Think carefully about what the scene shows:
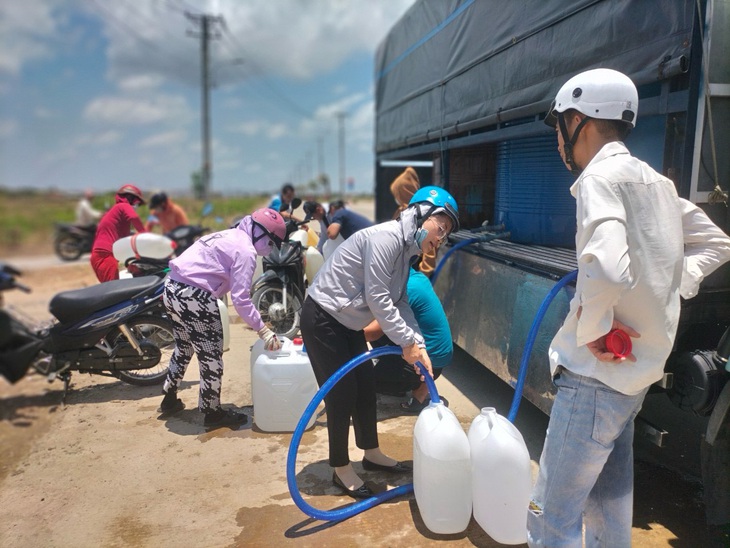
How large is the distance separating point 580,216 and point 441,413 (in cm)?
132

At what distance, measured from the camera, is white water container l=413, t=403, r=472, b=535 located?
258 centimetres

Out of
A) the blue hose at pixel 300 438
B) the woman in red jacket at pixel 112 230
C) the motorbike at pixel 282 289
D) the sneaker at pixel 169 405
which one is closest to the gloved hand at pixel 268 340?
the blue hose at pixel 300 438

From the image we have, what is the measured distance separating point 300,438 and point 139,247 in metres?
3.50

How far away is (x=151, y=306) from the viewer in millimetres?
4508

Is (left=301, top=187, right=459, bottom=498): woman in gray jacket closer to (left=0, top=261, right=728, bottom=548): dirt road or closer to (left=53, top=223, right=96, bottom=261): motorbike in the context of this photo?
(left=0, top=261, right=728, bottom=548): dirt road

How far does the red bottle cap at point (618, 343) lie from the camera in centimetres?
176

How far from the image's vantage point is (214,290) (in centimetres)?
378

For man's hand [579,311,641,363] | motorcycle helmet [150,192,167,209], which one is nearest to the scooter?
motorcycle helmet [150,192,167,209]

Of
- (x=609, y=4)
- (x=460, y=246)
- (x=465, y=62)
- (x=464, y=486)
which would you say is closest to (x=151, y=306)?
(x=460, y=246)

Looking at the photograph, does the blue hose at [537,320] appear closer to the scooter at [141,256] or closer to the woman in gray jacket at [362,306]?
the woman in gray jacket at [362,306]

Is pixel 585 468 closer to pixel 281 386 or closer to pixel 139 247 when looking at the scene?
pixel 281 386

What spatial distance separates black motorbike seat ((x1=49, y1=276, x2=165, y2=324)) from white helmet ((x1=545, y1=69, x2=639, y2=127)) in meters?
3.22

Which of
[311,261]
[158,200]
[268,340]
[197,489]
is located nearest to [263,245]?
[268,340]

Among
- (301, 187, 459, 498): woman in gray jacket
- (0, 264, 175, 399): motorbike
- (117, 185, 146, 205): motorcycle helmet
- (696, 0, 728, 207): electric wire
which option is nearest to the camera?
(696, 0, 728, 207): electric wire
